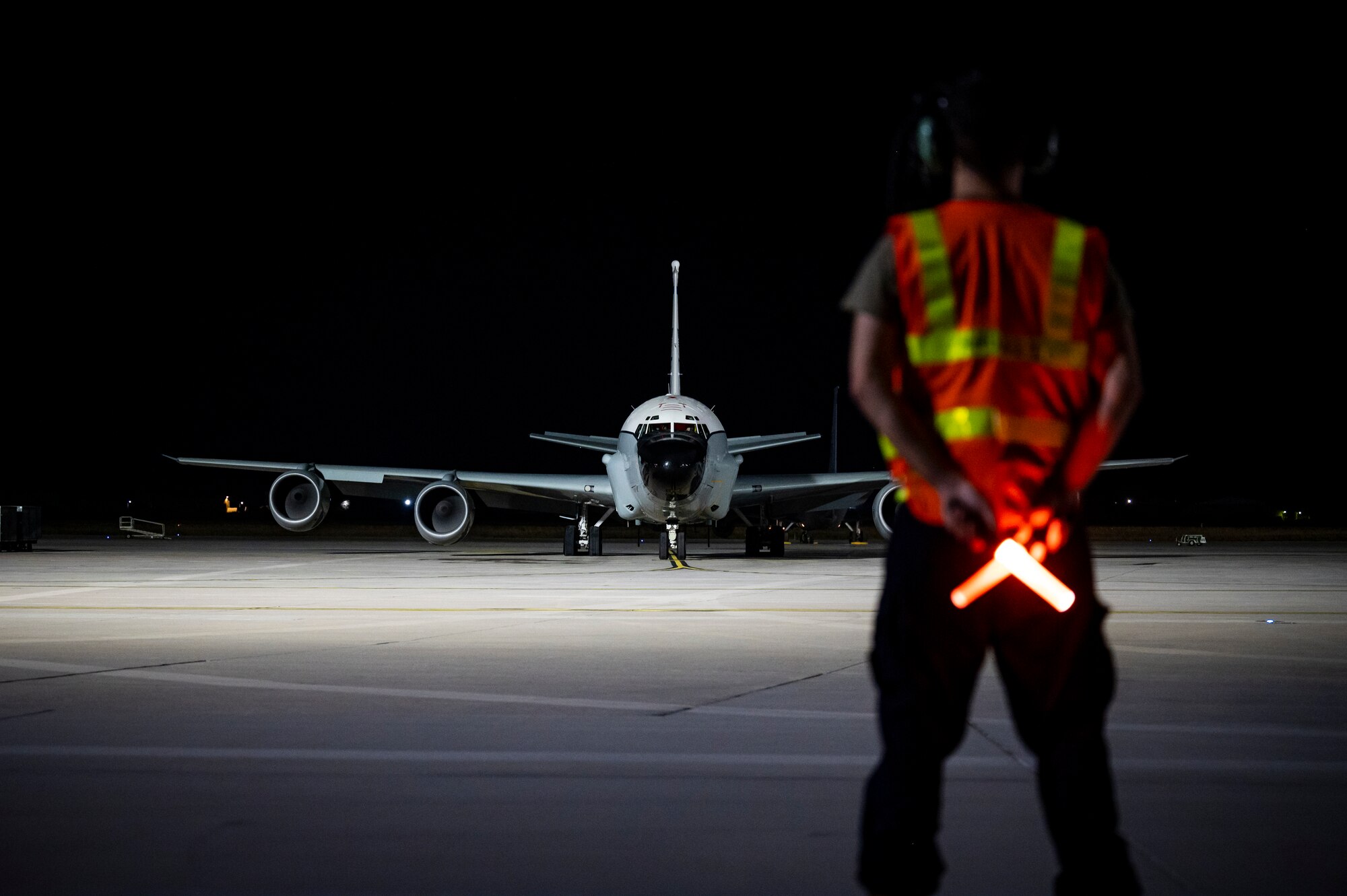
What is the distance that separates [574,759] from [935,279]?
2912 millimetres

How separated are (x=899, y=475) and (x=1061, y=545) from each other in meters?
0.36

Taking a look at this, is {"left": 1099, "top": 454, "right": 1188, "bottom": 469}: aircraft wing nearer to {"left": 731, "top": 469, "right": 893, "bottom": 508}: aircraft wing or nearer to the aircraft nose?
{"left": 731, "top": 469, "right": 893, "bottom": 508}: aircraft wing

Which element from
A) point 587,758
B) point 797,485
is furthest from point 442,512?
point 587,758

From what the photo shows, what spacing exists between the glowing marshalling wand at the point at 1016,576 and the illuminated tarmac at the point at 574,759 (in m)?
1.12

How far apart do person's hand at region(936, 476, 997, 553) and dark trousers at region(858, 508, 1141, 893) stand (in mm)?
65

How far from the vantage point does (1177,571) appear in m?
21.3

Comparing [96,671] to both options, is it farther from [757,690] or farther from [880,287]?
[880,287]

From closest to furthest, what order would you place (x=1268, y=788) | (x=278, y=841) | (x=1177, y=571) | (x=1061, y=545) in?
1. (x=1061, y=545)
2. (x=278, y=841)
3. (x=1268, y=788)
4. (x=1177, y=571)

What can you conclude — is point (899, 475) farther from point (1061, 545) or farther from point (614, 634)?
point (614, 634)

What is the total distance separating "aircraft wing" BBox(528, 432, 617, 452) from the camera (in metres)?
27.9

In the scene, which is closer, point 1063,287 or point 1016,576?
point 1016,576

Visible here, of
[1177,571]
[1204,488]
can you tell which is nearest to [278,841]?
[1177,571]

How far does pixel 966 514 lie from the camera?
2.49 m

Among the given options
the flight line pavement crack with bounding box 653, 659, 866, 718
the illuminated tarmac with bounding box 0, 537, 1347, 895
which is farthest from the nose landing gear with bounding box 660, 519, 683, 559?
the flight line pavement crack with bounding box 653, 659, 866, 718
